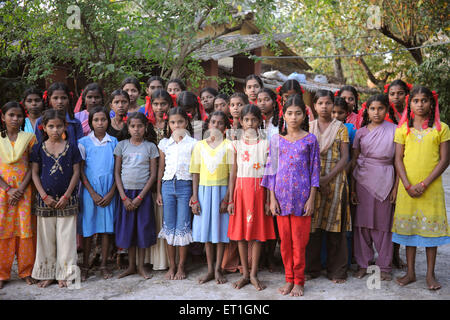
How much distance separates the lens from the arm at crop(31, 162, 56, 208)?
3604mm

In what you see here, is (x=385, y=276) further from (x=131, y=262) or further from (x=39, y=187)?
(x=39, y=187)

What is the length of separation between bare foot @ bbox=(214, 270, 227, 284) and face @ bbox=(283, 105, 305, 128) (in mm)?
1552

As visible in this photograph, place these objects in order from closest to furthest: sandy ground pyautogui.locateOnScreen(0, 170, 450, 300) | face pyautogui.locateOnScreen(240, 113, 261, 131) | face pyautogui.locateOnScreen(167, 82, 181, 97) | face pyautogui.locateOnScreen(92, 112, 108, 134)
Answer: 1. sandy ground pyautogui.locateOnScreen(0, 170, 450, 300)
2. face pyautogui.locateOnScreen(240, 113, 261, 131)
3. face pyautogui.locateOnScreen(92, 112, 108, 134)
4. face pyautogui.locateOnScreen(167, 82, 181, 97)

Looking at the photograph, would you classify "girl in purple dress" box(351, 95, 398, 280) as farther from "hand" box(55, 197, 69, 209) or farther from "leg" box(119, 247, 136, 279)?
"hand" box(55, 197, 69, 209)

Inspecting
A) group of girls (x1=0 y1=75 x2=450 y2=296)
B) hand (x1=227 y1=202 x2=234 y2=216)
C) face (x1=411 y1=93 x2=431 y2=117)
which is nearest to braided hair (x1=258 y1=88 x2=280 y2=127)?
group of girls (x1=0 y1=75 x2=450 y2=296)

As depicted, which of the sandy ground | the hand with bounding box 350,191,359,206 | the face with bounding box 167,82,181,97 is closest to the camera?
the sandy ground

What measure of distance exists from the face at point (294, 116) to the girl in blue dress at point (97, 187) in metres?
1.75

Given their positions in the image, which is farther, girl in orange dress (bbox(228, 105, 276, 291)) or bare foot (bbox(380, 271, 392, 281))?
bare foot (bbox(380, 271, 392, 281))

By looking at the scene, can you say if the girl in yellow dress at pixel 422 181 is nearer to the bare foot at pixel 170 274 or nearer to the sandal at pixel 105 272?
the bare foot at pixel 170 274

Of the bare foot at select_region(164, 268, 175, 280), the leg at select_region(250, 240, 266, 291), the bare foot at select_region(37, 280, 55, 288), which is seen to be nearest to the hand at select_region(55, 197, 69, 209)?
the bare foot at select_region(37, 280, 55, 288)

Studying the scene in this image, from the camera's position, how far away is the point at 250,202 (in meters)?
3.66

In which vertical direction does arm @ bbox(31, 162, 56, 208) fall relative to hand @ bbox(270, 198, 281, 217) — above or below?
above

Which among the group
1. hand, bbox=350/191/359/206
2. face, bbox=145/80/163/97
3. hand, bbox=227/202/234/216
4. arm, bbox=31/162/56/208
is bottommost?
hand, bbox=227/202/234/216

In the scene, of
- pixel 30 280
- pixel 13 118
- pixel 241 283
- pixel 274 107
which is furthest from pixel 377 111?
pixel 30 280
